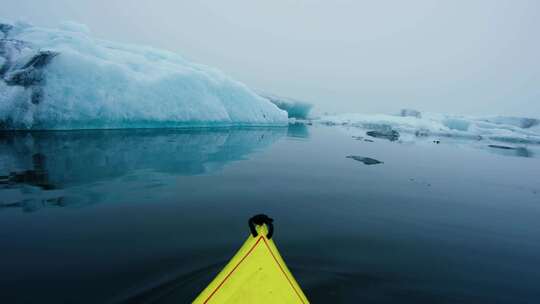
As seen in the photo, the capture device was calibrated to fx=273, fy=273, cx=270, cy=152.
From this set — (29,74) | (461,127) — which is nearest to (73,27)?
(29,74)

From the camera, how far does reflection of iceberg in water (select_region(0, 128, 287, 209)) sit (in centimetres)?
667

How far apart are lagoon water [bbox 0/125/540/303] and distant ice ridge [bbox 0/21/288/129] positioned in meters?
5.46

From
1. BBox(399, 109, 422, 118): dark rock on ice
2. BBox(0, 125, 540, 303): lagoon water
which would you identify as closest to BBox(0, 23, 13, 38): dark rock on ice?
BBox(0, 125, 540, 303): lagoon water

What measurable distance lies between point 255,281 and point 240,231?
2.58m

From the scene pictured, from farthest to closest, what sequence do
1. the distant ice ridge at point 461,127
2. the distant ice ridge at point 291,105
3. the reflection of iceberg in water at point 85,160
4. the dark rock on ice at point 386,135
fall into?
the distant ice ridge at point 291,105 < the distant ice ridge at point 461,127 < the dark rock on ice at point 386,135 < the reflection of iceberg in water at point 85,160

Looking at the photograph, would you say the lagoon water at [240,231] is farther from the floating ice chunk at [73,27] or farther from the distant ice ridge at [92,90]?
the floating ice chunk at [73,27]

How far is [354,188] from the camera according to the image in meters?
7.65

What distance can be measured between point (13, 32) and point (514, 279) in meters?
33.1

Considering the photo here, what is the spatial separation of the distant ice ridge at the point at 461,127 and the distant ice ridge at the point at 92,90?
31709mm

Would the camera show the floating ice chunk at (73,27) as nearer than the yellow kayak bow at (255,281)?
No

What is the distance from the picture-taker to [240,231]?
14.8 feet

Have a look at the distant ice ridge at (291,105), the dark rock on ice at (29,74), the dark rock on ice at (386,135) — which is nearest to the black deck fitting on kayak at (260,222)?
the dark rock on ice at (29,74)

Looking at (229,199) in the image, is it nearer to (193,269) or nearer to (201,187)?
(201,187)

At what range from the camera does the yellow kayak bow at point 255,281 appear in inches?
74.9
